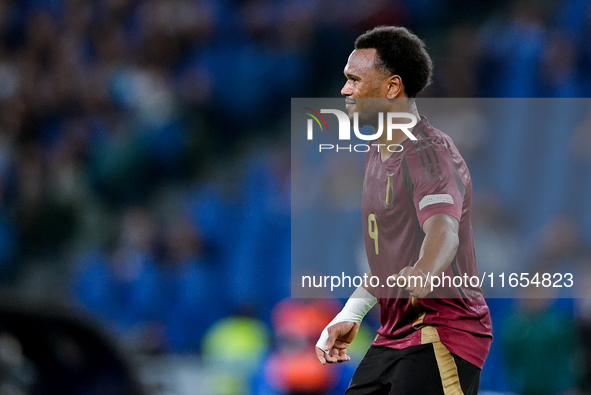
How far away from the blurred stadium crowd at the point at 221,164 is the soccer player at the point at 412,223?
1.44m

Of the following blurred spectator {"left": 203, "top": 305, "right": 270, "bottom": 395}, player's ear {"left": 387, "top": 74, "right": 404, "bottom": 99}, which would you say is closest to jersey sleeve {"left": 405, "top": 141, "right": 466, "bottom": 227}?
player's ear {"left": 387, "top": 74, "right": 404, "bottom": 99}

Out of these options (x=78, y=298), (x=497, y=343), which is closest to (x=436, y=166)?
(x=497, y=343)

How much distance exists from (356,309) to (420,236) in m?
0.33

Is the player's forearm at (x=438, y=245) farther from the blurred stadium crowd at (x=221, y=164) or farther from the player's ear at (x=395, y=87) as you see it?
the blurred stadium crowd at (x=221, y=164)

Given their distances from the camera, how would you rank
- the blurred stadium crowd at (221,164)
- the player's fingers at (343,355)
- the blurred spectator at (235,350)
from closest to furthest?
the player's fingers at (343,355), the blurred stadium crowd at (221,164), the blurred spectator at (235,350)

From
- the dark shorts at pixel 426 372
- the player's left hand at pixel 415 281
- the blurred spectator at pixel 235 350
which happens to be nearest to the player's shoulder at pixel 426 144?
the player's left hand at pixel 415 281

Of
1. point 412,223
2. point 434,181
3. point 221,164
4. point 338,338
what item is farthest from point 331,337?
point 221,164

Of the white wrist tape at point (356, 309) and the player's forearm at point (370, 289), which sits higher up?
the player's forearm at point (370, 289)

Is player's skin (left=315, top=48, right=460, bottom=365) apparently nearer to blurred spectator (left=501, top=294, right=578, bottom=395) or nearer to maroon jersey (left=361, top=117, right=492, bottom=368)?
maroon jersey (left=361, top=117, right=492, bottom=368)

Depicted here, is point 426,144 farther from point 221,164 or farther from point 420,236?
point 221,164

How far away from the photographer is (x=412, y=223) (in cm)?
183

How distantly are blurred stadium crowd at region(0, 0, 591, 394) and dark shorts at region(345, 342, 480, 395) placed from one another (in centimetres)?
143

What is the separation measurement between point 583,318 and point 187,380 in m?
2.94

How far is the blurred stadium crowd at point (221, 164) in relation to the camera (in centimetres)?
481
